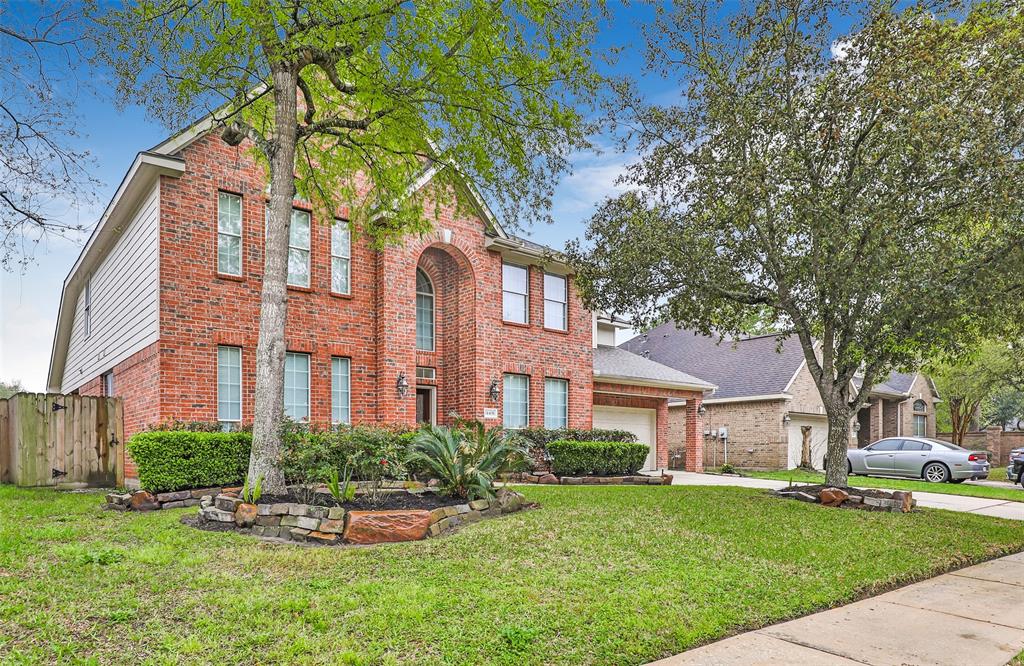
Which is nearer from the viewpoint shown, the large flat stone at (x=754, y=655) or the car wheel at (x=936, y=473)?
the large flat stone at (x=754, y=655)

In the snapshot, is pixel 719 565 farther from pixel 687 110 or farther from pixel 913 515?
pixel 687 110

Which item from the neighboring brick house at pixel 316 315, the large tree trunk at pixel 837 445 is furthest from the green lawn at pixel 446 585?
the neighboring brick house at pixel 316 315

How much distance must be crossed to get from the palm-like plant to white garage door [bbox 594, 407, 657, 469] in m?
11.3

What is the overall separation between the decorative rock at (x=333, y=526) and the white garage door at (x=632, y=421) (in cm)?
1398

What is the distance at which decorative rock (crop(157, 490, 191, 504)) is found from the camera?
32.9 ft

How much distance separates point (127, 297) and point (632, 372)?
45.5ft

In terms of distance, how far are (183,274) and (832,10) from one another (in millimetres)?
12036

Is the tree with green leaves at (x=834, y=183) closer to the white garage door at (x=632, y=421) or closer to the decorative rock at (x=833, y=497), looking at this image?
the decorative rock at (x=833, y=497)

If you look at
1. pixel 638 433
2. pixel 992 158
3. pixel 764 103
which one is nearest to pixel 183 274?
pixel 764 103

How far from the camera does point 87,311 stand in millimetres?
18812

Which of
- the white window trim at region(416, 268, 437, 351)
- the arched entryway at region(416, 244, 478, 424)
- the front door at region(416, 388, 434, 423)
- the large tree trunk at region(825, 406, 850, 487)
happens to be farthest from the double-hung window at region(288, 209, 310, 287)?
the large tree trunk at region(825, 406, 850, 487)

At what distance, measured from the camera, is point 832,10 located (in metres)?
10.5

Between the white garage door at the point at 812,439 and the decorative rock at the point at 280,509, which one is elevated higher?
the decorative rock at the point at 280,509

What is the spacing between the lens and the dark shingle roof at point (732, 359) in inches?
984
